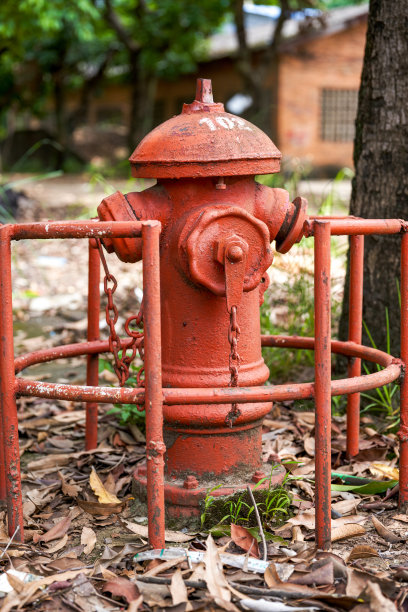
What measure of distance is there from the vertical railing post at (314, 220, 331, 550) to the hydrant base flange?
29cm

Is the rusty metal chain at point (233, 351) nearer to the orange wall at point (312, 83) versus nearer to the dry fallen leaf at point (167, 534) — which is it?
the dry fallen leaf at point (167, 534)

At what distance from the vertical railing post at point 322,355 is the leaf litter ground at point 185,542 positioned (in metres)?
0.25

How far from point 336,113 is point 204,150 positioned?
17.8 metres

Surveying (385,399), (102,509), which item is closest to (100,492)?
(102,509)

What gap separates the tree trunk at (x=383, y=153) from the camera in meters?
3.39

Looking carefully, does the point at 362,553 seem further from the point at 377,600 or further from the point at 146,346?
the point at 146,346

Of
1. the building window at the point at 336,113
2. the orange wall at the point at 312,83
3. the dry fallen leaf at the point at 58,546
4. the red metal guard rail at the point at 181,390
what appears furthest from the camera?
the building window at the point at 336,113

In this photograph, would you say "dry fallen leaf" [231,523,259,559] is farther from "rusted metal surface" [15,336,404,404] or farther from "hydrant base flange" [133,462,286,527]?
"rusted metal surface" [15,336,404,404]

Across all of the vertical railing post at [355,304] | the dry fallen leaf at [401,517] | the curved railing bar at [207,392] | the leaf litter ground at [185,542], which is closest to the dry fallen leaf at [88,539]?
the leaf litter ground at [185,542]

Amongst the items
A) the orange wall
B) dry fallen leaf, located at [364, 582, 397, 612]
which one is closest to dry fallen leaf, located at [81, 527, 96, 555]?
dry fallen leaf, located at [364, 582, 397, 612]

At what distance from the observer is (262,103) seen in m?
17.8

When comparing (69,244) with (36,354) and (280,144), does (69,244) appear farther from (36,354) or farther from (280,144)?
(280,144)

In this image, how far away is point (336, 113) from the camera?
19422 millimetres

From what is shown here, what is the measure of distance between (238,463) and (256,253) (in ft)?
2.38
